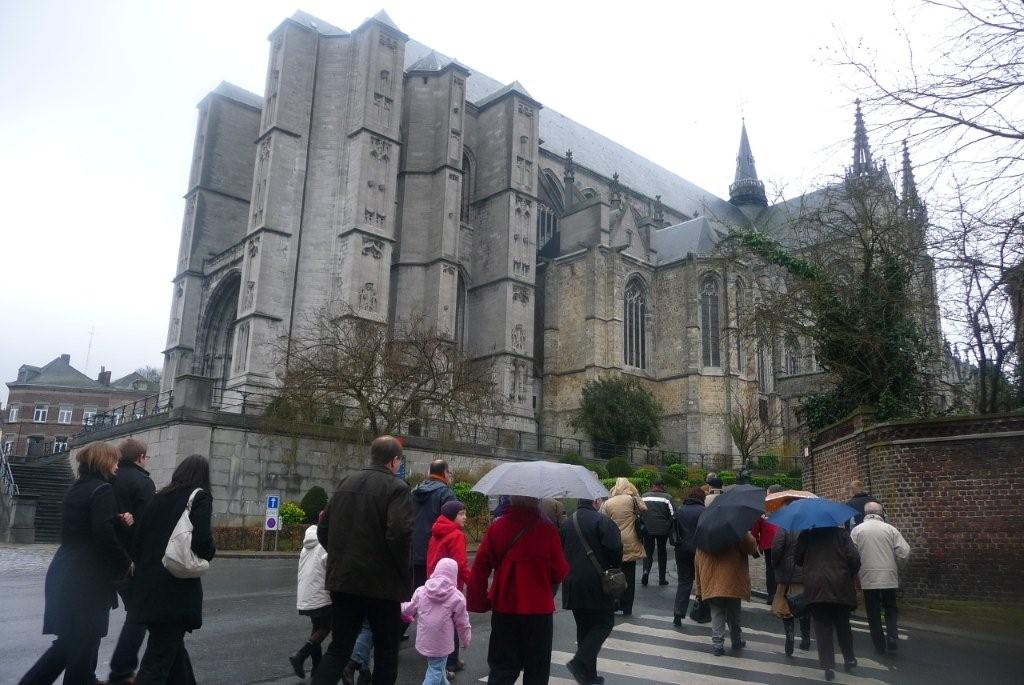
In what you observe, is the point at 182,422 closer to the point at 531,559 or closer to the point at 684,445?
the point at 531,559

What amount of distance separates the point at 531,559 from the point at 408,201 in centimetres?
3135

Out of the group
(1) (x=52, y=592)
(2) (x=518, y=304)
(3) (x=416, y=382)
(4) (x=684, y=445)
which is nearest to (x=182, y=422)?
(3) (x=416, y=382)

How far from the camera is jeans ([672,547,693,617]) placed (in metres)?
8.80

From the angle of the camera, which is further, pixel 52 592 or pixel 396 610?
pixel 52 592

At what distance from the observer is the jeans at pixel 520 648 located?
189 inches

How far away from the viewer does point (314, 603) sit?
6102mm

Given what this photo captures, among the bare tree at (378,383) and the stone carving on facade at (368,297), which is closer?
the bare tree at (378,383)

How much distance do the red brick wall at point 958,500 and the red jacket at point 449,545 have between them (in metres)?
→ 8.41

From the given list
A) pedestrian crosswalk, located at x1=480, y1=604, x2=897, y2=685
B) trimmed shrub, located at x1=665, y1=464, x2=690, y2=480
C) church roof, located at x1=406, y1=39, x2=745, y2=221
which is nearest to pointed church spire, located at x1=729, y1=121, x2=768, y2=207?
church roof, located at x1=406, y1=39, x2=745, y2=221

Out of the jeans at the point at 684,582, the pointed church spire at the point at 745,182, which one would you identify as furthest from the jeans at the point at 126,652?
the pointed church spire at the point at 745,182

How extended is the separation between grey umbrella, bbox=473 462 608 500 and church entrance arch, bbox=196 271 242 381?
3179 cm

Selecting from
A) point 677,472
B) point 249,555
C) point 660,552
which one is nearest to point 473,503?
point 249,555

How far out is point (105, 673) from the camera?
625cm

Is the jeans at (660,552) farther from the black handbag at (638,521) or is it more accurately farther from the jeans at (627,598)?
the jeans at (627,598)
